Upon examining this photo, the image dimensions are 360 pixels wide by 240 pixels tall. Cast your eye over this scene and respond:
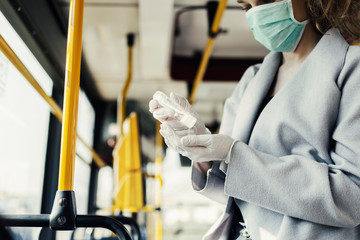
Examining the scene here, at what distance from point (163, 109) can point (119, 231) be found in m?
0.25

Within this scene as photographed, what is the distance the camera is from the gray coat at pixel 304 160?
81cm

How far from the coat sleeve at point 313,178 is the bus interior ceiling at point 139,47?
1850 millimetres

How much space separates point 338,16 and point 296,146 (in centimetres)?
37

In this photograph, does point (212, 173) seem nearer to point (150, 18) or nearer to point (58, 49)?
point (150, 18)

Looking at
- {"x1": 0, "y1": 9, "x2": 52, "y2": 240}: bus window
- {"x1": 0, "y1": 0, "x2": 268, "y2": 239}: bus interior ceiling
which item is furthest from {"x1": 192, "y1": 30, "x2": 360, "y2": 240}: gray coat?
{"x1": 0, "y1": 0, "x2": 268, "y2": 239}: bus interior ceiling

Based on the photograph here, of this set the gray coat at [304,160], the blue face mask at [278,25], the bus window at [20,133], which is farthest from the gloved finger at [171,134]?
the bus window at [20,133]

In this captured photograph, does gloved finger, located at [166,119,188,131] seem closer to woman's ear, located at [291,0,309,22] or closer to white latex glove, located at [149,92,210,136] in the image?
white latex glove, located at [149,92,210,136]

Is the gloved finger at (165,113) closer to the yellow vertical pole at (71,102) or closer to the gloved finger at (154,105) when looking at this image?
the gloved finger at (154,105)

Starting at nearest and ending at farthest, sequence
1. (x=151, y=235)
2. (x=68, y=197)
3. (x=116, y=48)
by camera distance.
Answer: (x=68, y=197), (x=116, y=48), (x=151, y=235)

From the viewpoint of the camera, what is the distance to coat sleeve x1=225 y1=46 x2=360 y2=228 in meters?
0.80

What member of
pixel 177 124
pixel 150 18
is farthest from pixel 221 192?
pixel 150 18

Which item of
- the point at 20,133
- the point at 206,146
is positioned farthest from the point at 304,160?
the point at 20,133

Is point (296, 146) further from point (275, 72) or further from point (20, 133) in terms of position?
point (20, 133)

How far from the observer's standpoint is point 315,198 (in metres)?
0.80
